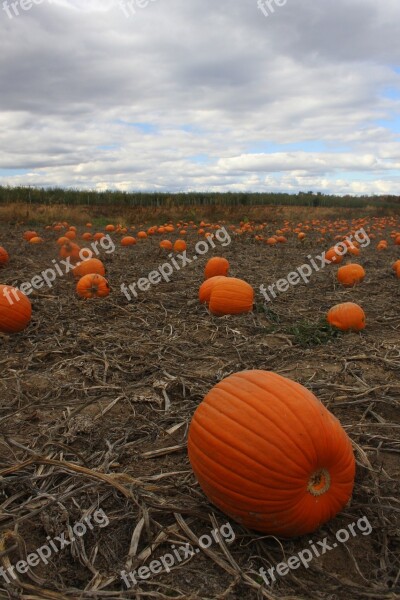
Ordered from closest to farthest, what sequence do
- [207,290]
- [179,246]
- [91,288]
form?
[207,290], [91,288], [179,246]

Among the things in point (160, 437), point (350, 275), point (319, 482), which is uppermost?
point (350, 275)

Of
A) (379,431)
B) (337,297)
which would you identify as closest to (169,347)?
(379,431)

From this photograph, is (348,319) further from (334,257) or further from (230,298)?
(334,257)

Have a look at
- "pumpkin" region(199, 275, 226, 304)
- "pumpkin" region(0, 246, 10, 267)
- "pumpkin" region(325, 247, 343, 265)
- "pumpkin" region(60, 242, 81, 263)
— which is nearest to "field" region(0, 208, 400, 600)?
"pumpkin" region(199, 275, 226, 304)

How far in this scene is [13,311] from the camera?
5043 millimetres

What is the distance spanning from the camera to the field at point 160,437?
1927 mm

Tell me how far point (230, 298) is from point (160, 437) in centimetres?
288

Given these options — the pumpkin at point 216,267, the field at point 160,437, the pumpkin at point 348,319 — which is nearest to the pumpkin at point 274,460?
the field at point 160,437

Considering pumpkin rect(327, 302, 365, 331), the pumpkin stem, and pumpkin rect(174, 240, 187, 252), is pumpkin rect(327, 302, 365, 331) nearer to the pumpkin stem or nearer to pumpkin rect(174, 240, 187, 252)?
the pumpkin stem

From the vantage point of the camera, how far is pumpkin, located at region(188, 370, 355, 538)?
1.99 m

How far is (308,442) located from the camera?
6.54ft

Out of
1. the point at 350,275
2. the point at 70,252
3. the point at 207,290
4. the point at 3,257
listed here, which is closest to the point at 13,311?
the point at 207,290

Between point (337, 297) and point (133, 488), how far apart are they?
201 inches

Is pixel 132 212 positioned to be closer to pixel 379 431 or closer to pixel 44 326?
pixel 44 326
